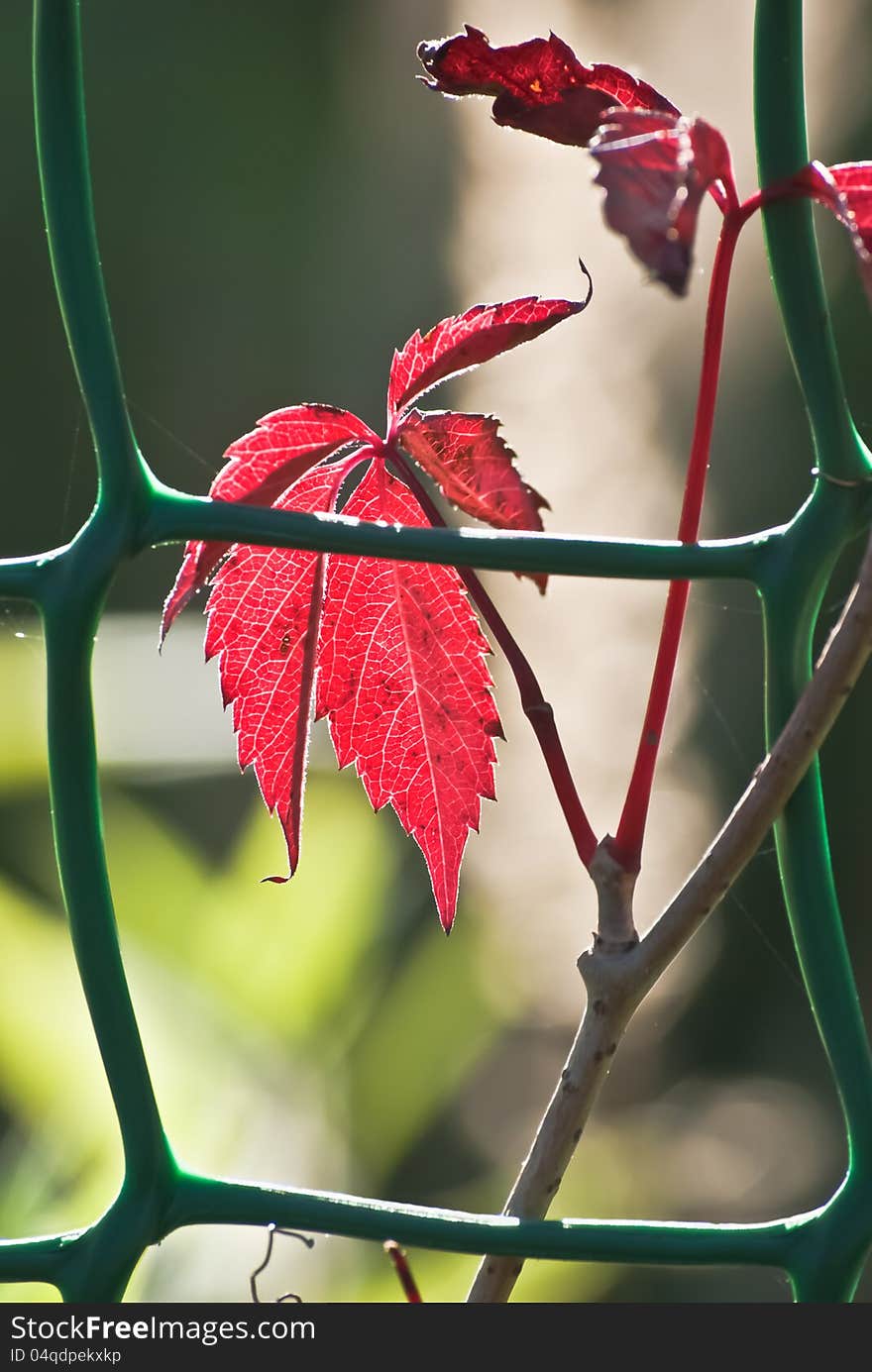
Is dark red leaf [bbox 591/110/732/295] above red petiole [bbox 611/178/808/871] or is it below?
above

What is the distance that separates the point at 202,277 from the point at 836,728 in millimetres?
1022

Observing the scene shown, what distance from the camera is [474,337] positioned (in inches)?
7.5

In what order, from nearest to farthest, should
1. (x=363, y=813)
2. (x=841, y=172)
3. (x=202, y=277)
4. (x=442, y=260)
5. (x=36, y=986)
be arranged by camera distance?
(x=841, y=172), (x=36, y=986), (x=363, y=813), (x=442, y=260), (x=202, y=277)

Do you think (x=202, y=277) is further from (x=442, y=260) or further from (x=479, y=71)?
(x=479, y=71)

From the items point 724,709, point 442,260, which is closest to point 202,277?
point 442,260

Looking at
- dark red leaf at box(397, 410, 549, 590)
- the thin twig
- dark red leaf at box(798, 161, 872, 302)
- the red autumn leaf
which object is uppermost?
the red autumn leaf

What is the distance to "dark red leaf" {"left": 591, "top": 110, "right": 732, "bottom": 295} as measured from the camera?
0.12 meters

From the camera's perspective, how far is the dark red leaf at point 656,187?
12cm

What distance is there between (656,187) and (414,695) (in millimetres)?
99

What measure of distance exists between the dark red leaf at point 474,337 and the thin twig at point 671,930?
6 cm

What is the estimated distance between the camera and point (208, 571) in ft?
0.60

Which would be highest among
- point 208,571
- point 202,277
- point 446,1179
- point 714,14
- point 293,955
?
point 714,14

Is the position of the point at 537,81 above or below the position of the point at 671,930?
above

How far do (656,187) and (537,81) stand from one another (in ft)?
0.20
